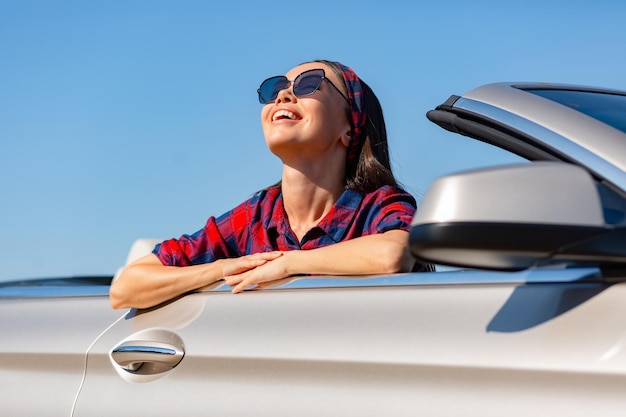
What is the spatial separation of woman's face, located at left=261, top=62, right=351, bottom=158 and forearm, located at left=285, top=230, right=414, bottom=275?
0.75 meters

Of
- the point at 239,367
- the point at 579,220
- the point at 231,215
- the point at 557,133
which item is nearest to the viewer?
the point at 579,220

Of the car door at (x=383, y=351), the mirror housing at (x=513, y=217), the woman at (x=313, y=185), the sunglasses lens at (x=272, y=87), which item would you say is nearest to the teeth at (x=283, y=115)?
the woman at (x=313, y=185)

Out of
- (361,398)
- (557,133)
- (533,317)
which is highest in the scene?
(557,133)

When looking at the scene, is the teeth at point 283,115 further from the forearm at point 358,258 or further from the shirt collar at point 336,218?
the forearm at point 358,258

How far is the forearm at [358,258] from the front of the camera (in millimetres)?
1956

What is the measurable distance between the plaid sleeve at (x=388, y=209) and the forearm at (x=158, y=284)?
21.9 inches

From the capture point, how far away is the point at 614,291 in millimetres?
1359

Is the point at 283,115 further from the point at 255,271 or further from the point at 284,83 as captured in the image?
the point at 255,271

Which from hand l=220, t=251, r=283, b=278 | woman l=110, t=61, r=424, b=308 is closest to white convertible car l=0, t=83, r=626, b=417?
hand l=220, t=251, r=283, b=278

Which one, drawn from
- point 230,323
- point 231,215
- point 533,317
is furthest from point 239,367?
point 231,215

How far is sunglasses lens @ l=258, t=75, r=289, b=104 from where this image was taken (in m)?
2.87

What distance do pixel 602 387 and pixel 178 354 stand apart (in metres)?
0.93

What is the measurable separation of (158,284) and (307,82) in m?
1.02

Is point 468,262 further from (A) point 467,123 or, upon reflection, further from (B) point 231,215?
(B) point 231,215
